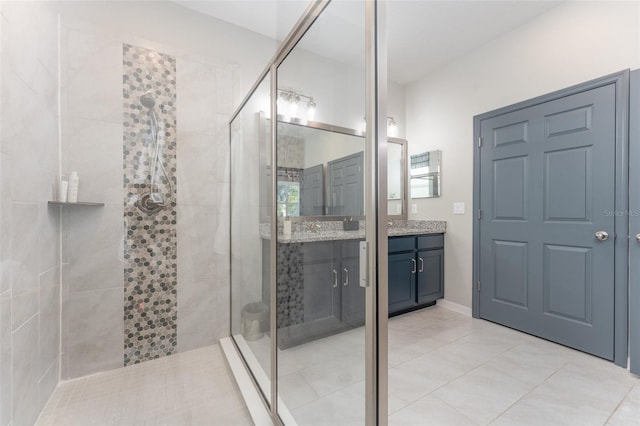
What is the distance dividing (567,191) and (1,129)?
11.1 feet

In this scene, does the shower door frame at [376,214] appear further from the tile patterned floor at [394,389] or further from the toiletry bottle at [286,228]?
the toiletry bottle at [286,228]

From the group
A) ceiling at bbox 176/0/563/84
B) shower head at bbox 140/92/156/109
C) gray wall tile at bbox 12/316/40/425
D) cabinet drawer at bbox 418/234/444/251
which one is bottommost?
gray wall tile at bbox 12/316/40/425

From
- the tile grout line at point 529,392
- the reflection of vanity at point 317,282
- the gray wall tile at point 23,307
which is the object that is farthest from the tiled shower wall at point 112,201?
the tile grout line at point 529,392

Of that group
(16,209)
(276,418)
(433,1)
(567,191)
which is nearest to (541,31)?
(433,1)

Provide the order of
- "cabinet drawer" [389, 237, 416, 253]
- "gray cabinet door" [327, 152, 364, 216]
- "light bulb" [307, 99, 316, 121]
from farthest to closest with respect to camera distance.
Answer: "cabinet drawer" [389, 237, 416, 253]
"light bulb" [307, 99, 316, 121]
"gray cabinet door" [327, 152, 364, 216]

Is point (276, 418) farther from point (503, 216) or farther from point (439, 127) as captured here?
point (439, 127)

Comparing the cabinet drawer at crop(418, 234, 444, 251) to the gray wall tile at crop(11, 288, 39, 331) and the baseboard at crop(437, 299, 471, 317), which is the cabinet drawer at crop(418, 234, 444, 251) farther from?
the gray wall tile at crop(11, 288, 39, 331)

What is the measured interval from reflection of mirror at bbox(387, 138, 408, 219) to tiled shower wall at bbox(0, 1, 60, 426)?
297cm

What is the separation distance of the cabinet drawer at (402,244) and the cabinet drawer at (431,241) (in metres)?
0.11

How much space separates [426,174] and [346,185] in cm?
251

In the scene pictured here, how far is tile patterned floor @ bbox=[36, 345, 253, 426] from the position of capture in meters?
1.39

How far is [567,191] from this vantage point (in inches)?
84.0

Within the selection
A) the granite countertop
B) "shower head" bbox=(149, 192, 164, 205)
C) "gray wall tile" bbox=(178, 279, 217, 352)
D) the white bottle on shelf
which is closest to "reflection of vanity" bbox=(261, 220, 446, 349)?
the granite countertop

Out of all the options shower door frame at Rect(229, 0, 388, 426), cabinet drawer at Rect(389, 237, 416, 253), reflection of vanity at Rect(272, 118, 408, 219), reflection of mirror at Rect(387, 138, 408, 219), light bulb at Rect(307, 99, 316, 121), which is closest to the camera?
shower door frame at Rect(229, 0, 388, 426)
